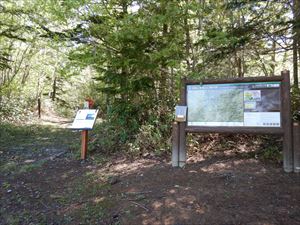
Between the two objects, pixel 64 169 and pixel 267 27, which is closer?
pixel 64 169

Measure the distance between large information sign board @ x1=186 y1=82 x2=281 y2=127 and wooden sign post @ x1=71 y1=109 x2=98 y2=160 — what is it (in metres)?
2.17

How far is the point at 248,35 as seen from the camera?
5.97 meters

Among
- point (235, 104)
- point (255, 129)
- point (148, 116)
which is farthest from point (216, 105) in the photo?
point (148, 116)

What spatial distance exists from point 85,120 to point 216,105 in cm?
281

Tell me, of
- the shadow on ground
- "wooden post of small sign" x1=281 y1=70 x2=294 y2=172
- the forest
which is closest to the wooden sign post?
the forest

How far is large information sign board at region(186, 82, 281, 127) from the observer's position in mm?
4207

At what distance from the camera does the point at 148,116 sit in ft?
21.8

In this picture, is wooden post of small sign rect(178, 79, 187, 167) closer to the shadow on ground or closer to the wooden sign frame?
the wooden sign frame

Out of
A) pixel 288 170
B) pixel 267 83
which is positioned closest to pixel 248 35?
pixel 267 83

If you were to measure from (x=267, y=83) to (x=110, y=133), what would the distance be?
13.0 ft

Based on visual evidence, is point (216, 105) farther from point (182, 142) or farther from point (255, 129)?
point (182, 142)

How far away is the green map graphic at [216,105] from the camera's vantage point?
14.5 feet

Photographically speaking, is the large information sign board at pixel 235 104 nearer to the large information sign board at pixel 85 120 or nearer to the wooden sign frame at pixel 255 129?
the wooden sign frame at pixel 255 129

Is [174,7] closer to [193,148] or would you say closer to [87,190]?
[193,148]
